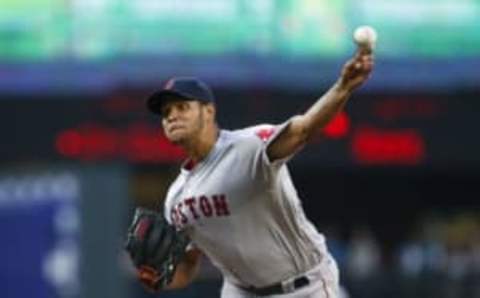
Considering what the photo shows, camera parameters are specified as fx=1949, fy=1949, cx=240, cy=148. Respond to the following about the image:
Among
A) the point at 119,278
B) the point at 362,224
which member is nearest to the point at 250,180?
the point at 119,278

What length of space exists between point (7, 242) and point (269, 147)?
24.4 ft

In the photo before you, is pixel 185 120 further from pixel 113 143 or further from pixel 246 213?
pixel 113 143

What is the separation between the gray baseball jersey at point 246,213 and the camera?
6.80 m

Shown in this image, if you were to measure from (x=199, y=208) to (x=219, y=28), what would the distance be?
7.09m

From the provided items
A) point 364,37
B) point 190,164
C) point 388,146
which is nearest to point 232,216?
point 190,164

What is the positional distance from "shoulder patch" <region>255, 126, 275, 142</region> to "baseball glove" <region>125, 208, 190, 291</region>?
1.93 ft

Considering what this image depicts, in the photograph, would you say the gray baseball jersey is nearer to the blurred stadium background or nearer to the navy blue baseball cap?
the navy blue baseball cap

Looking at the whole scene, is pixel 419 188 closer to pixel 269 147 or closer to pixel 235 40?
pixel 235 40

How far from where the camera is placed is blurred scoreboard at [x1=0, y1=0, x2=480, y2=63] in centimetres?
1380

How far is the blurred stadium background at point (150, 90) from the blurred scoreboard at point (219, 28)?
1 centimetres

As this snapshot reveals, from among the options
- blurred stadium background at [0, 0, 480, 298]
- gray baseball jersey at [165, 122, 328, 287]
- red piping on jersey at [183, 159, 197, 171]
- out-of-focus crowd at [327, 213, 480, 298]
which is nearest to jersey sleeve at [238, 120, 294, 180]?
gray baseball jersey at [165, 122, 328, 287]

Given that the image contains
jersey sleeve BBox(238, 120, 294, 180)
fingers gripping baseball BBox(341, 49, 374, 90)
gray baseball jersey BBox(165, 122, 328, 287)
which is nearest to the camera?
fingers gripping baseball BBox(341, 49, 374, 90)

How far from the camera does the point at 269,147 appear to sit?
6629mm

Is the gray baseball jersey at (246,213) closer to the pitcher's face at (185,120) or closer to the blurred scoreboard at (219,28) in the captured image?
the pitcher's face at (185,120)
